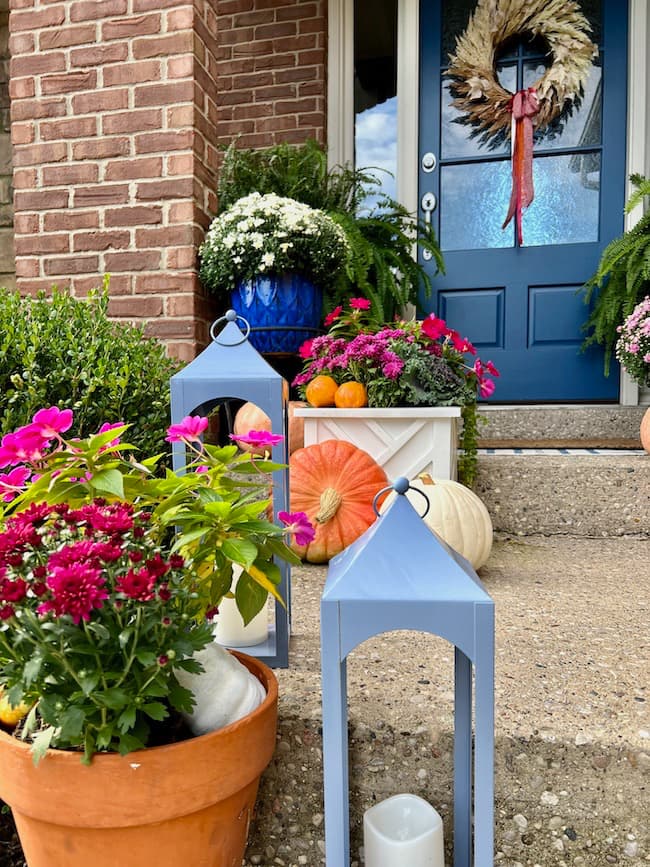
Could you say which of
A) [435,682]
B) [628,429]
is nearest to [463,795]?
[435,682]

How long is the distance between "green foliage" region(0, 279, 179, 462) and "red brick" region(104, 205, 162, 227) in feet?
2.77

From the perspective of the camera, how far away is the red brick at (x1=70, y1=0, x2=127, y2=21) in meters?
2.36

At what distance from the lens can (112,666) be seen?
63 cm

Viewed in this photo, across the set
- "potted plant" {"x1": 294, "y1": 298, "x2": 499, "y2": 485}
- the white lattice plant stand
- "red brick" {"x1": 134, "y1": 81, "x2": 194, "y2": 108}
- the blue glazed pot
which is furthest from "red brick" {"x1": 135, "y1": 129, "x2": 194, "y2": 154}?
the white lattice plant stand

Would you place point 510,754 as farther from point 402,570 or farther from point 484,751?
point 402,570

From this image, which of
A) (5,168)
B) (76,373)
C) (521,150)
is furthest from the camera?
(5,168)

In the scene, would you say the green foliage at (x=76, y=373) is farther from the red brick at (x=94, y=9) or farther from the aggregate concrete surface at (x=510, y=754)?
the red brick at (x=94, y=9)

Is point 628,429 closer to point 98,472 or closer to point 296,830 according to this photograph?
point 296,830

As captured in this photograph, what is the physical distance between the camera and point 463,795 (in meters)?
0.78

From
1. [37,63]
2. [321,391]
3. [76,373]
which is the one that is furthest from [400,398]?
[37,63]

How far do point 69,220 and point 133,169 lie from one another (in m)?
0.34

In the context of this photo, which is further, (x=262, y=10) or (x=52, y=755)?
(x=262, y=10)

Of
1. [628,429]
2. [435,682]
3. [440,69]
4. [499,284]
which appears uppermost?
[440,69]

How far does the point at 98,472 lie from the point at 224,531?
0.15 meters
